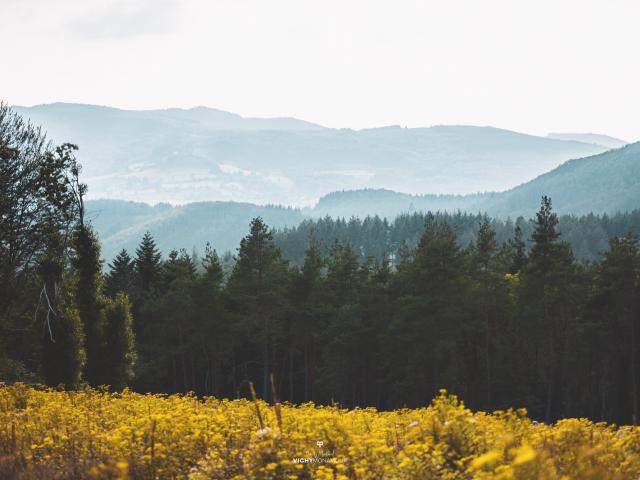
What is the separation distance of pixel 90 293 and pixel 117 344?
10.3ft

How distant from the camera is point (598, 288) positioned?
4319 centimetres

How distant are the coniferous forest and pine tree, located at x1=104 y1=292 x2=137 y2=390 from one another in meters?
0.07

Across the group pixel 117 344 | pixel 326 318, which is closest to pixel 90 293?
pixel 117 344

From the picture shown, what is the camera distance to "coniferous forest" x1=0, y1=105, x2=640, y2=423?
100ft

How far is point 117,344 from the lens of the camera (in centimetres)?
3325

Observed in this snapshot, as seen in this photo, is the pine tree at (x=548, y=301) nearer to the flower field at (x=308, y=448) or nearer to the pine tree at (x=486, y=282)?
the pine tree at (x=486, y=282)

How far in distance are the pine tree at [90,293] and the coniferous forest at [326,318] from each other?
0.07m

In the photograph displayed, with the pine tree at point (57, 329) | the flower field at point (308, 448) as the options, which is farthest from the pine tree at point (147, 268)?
the flower field at point (308, 448)

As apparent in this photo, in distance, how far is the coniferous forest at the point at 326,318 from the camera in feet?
100

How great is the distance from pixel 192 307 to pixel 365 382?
49.6ft

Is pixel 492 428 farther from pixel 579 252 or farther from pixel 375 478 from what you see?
pixel 579 252

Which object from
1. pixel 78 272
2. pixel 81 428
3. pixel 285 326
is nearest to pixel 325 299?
pixel 285 326

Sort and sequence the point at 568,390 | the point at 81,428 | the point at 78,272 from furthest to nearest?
the point at 568,390 → the point at 78,272 → the point at 81,428

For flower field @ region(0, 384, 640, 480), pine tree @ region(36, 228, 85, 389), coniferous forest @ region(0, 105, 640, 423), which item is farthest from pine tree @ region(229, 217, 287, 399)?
flower field @ region(0, 384, 640, 480)
